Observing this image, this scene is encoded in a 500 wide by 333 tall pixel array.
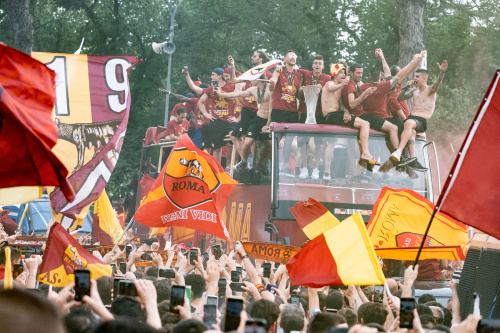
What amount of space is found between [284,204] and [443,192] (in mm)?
7570

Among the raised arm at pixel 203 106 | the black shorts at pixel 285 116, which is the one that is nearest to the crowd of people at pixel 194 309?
the black shorts at pixel 285 116

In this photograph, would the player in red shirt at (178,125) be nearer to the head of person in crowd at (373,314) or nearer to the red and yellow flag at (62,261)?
the red and yellow flag at (62,261)

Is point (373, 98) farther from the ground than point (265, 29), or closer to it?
closer to it

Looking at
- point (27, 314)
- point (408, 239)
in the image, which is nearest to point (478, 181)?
point (408, 239)

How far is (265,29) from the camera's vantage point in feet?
117

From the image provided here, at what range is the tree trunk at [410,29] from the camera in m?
20.4

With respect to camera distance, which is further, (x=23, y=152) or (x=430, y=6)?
(x=430, y=6)

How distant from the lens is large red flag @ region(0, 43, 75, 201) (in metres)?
5.50

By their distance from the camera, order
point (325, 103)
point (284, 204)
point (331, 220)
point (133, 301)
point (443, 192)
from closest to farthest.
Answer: point (133, 301)
point (443, 192)
point (331, 220)
point (284, 204)
point (325, 103)

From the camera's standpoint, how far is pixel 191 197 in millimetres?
11469

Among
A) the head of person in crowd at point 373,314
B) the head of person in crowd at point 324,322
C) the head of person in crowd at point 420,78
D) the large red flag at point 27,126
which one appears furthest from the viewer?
the head of person in crowd at point 420,78

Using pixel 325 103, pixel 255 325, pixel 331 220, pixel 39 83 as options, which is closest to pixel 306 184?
pixel 325 103

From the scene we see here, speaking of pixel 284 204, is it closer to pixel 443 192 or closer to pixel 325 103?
pixel 325 103

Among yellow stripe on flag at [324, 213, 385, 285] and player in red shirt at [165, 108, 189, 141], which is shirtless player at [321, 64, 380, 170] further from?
player in red shirt at [165, 108, 189, 141]
